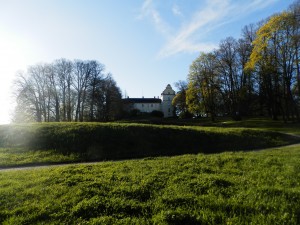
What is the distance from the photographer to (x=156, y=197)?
5.65 metres

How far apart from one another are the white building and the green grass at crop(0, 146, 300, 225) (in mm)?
91409

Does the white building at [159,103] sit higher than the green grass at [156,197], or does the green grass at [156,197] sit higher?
the white building at [159,103]

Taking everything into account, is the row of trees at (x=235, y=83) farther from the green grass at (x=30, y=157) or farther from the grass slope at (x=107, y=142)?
the green grass at (x=30, y=157)

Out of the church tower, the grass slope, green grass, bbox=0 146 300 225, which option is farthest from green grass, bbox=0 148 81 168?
the church tower

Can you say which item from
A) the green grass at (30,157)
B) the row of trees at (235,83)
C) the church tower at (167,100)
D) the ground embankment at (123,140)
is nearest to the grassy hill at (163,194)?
the green grass at (30,157)

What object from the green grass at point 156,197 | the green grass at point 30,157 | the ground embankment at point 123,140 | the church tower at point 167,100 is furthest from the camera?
the church tower at point 167,100

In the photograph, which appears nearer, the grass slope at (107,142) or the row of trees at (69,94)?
the grass slope at (107,142)

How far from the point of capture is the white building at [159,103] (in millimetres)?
100562

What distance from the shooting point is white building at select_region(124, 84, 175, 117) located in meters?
101

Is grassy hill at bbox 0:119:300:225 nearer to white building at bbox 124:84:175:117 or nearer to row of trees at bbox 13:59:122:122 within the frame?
row of trees at bbox 13:59:122:122

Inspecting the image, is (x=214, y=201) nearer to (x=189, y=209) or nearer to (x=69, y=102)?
(x=189, y=209)

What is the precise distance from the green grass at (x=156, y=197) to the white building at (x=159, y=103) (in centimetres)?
9141

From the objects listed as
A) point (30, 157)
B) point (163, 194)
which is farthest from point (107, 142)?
point (163, 194)

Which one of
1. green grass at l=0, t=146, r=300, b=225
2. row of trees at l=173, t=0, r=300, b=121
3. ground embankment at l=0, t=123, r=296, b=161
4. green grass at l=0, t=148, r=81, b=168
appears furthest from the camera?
row of trees at l=173, t=0, r=300, b=121
